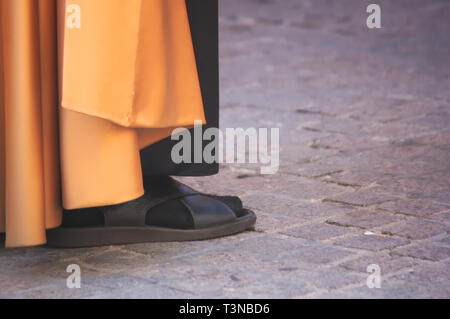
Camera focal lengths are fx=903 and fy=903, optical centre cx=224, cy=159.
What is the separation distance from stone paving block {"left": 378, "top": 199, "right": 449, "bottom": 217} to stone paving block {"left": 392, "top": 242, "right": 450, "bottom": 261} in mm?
260

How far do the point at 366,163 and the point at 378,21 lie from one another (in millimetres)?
3277

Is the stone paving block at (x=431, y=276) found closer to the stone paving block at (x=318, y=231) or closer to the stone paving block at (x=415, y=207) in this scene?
the stone paving block at (x=318, y=231)

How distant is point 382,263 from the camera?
201 cm

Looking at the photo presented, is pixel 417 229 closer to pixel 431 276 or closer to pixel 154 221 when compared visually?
pixel 431 276

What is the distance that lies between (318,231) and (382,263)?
28cm

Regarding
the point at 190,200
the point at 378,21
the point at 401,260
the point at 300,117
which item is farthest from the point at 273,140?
the point at 378,21

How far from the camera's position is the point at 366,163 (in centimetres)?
294

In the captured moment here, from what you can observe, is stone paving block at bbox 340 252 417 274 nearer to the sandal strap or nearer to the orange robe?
the sandal strap

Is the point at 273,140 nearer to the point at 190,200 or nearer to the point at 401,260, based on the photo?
the point at 190,200

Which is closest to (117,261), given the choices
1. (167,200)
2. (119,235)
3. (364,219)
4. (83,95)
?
(119,235)

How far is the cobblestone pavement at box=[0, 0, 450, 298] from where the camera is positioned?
6.26 feet

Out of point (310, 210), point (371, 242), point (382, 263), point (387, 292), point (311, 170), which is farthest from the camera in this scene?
point (311, 170)

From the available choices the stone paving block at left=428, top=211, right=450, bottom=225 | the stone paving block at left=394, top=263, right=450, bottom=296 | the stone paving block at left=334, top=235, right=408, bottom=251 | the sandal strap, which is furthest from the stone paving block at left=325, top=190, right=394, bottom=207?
the stone paving block at left=394, top=263, right=450, bottom=296

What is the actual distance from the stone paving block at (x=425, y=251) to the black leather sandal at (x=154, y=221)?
15.7 inches
